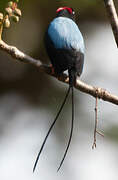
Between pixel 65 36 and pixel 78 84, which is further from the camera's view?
pixel 65 36

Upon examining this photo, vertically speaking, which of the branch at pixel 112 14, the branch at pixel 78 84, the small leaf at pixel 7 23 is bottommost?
the branch at pixel 78 84

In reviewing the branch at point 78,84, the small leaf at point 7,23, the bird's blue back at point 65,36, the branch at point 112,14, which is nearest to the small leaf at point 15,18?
the small leaf at point 7,23

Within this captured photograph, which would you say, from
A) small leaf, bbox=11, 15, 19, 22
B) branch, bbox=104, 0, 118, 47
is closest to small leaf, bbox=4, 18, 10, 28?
small leaf, bbox=11, 15, 19, 22

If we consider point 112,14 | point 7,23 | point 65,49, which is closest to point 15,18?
point 7,23

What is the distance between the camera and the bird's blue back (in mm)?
4727

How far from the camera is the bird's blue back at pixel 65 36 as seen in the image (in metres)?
4.73

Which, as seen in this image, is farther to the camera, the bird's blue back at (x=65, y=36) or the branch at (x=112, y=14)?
the bird's blue back at (x=65, y=36)

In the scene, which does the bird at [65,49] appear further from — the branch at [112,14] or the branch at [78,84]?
the branch at [112,14]

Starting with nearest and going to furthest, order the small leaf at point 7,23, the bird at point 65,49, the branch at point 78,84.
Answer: the small leaf at point 7,23 → the branch at point 78,84 → the bird at point 65,49

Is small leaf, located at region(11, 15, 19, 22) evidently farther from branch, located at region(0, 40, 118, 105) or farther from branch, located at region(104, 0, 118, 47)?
branch, located at region(104, 0, 118, 47)

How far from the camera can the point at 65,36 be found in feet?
15.8

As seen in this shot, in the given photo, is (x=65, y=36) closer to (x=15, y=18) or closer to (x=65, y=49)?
(x=65, y=49)

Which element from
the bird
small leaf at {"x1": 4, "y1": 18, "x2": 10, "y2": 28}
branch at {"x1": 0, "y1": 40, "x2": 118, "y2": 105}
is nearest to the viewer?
small leaf at {"x1": 4, "y1": 18, "x2": 10, "y2": 28}

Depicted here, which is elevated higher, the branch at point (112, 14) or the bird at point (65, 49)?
the branch at point (112, 14)
